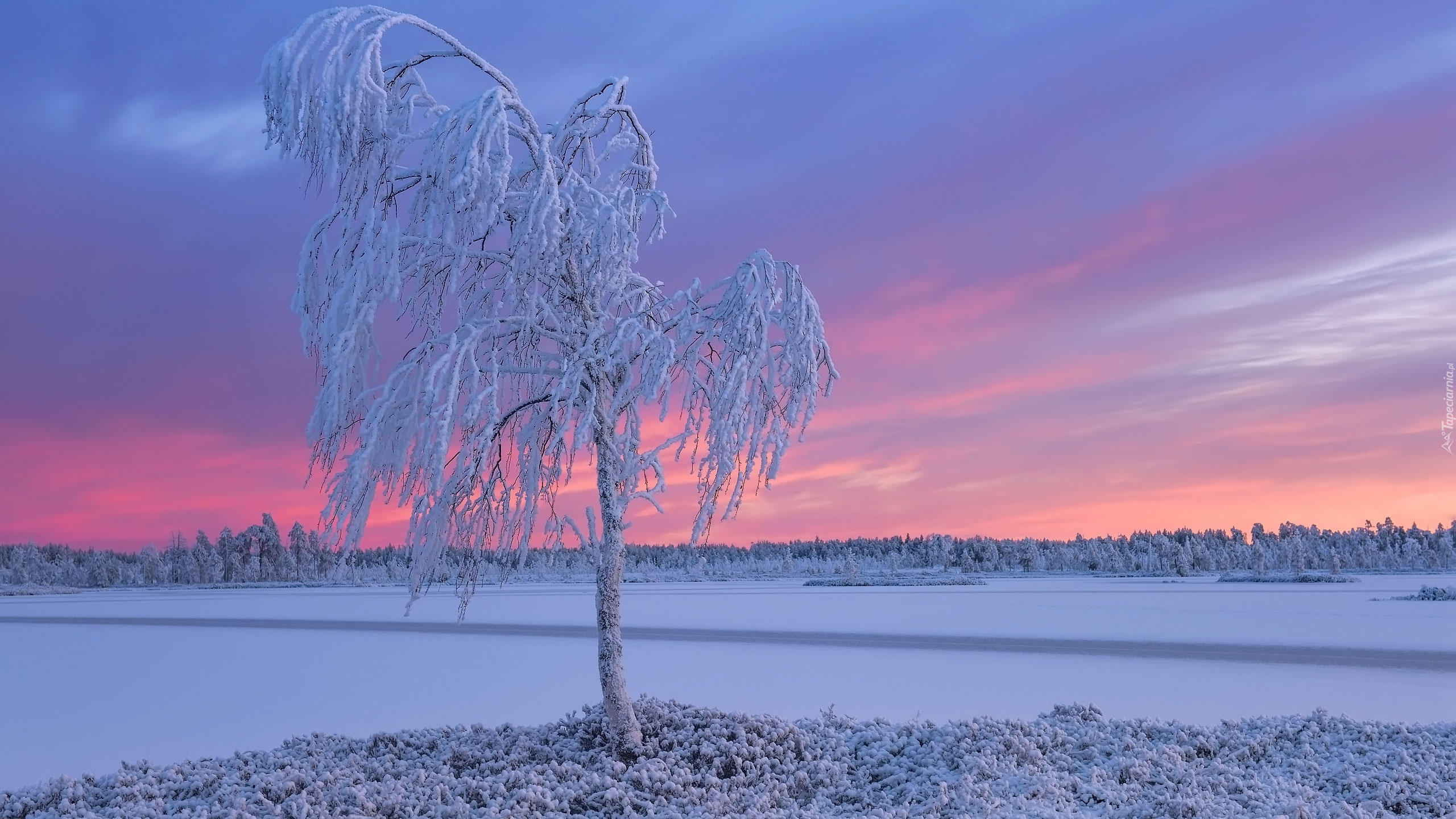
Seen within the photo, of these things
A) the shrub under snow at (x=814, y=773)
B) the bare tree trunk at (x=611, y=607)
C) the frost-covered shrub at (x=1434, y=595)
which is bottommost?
the frost-covered shrub at (x=1434, y=595)

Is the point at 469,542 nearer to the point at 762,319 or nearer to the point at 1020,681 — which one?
the point at 762,319

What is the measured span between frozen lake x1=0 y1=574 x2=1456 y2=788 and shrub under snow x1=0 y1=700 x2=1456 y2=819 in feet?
5.61

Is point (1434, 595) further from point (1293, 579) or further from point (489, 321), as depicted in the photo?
point (489, 321)

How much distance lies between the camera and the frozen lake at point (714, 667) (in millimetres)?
13438

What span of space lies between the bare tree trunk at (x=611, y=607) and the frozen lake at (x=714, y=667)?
268 cm

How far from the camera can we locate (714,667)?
59.9 ft

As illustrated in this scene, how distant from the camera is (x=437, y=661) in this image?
20.3m

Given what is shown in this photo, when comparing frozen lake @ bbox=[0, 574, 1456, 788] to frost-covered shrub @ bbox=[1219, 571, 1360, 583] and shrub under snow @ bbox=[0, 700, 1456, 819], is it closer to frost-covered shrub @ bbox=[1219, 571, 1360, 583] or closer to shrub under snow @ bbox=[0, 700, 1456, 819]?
shrub under snow @ bbox=[0, 700, 1456, 819]


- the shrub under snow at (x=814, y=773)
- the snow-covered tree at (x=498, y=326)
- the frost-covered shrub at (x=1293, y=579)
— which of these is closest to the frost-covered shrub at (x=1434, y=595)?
the frost-covered shrub at (x=1293, y=579)

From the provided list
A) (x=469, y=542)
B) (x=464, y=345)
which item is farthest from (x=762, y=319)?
(x=469, y=542)

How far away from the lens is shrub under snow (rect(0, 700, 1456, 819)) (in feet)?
29.1

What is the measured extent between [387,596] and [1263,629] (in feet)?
154

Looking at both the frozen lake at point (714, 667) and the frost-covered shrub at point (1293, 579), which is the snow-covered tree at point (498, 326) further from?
the frost-covered shrub at point (1293, 579)

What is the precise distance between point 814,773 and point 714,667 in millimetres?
8305
